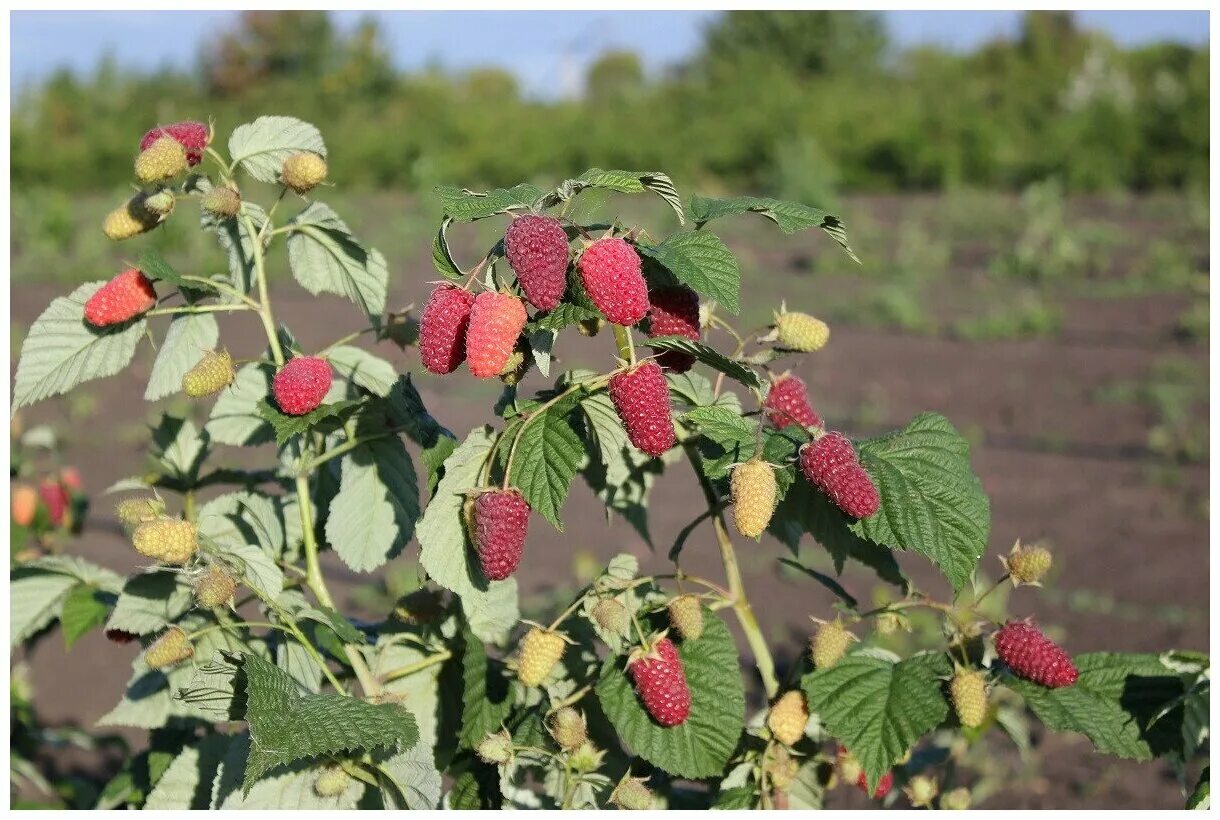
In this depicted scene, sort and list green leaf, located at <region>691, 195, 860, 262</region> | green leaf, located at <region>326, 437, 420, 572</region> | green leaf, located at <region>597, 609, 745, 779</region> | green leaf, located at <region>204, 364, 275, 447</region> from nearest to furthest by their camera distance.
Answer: green leaf, located at <region>691, 195, 860, 262</region>
green leaf, located at <region>597, 609, 745, 779</region>
green leaf, located at <region>326, 437, 420, 572</region>
green leaf, located at <region>204, 364, 275, 447</region>

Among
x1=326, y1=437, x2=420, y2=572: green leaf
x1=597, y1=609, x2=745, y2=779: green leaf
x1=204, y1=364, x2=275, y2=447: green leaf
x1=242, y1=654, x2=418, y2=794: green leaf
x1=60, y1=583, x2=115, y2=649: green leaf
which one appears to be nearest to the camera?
x1=242, y1=654, x2=418, y2=794: green leaf

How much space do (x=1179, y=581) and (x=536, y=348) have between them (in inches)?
133

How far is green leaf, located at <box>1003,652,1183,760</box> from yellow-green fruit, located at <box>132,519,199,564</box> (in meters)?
0.89

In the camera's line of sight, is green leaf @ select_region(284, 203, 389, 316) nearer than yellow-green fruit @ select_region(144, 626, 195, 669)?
No

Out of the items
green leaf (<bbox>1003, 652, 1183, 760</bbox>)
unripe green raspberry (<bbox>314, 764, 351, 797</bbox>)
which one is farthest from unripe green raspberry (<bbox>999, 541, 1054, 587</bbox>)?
unripe green raspberry (<bbox>314, 764, 351, 797</bbox>)

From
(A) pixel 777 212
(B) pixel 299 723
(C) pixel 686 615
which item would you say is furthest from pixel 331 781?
(A) pixel 777 212

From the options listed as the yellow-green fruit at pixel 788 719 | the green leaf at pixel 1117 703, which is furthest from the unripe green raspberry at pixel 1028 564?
the yellow-green fruit at pixel 788 719

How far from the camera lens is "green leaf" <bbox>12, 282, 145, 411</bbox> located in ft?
5.12

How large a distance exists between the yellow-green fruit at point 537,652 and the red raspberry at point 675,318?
0.99 feet

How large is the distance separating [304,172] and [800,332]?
58cm

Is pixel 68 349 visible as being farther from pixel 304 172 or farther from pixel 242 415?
pixel 304 172

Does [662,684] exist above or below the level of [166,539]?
below

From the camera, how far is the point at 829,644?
147cm

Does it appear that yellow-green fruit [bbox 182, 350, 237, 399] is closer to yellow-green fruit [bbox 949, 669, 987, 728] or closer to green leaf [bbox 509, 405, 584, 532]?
green leaf [bbox 509, 405, 584, 532]
